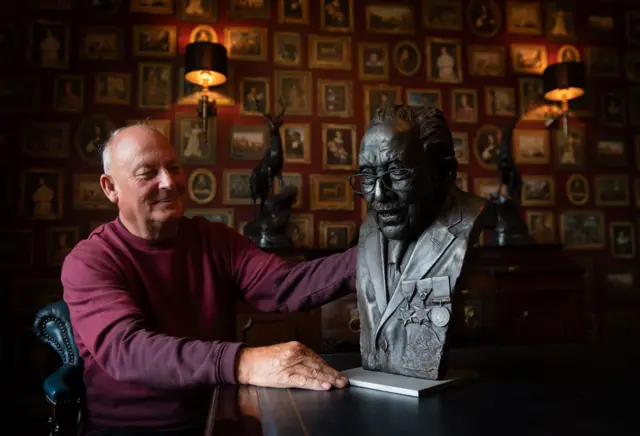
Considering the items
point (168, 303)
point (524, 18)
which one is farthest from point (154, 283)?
point (524, 18)

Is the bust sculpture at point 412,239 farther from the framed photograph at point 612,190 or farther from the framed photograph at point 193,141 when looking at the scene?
the framed photograph at point 612,190

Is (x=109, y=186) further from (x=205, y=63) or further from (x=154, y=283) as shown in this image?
(x=205, y=63)

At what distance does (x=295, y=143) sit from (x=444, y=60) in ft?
5.58

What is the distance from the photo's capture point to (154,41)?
15.7 ft

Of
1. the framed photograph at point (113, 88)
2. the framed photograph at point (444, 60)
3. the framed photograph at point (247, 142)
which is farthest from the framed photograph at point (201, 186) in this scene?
the framed photograph at point (444, 60)

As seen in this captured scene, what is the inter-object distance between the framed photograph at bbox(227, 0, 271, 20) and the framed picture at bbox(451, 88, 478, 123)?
6.42 ft

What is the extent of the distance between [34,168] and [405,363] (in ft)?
13.5

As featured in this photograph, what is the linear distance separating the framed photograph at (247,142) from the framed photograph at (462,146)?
1.84 m

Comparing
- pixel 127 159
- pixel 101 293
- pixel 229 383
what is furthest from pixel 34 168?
pixel 229 383

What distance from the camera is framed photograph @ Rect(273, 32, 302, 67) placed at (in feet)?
16.2

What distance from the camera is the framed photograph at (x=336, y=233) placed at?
191 inches

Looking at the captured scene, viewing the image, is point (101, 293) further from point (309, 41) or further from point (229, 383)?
point (309, 41)

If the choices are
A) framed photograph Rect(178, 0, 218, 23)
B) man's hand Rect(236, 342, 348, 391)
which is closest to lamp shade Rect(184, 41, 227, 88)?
framed photograph Rect(178, 0, 218, 23)

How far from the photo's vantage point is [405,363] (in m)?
1.65
